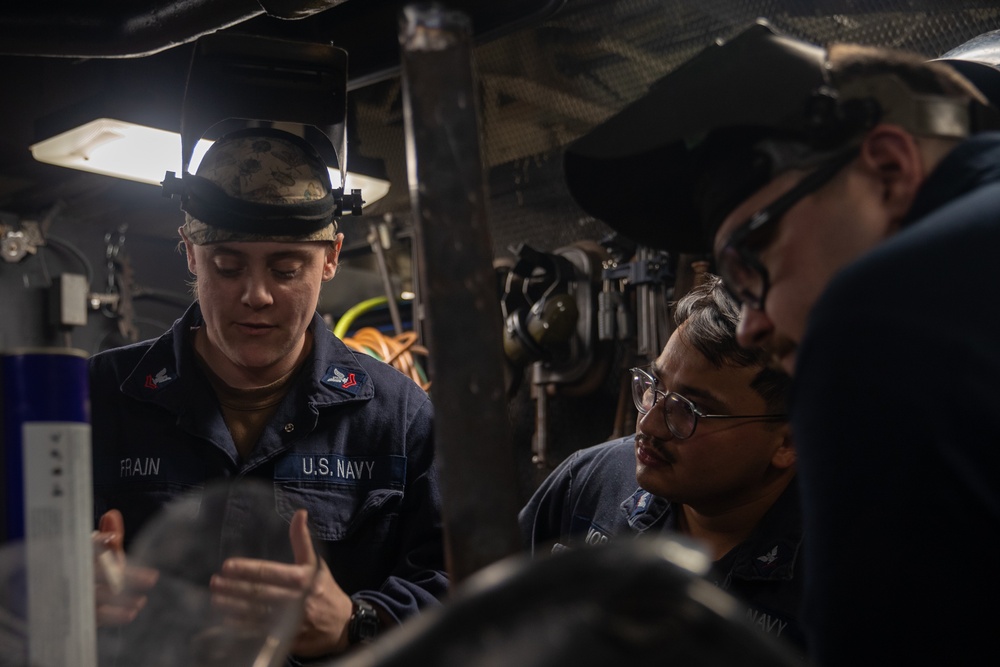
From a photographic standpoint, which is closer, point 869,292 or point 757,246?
point 869,292

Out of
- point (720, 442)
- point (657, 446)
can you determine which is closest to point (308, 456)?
point (657, 446)

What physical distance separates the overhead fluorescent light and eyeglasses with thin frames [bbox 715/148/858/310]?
1957mm

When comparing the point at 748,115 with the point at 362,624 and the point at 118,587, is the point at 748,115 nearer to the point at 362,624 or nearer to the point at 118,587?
the point at 118,587

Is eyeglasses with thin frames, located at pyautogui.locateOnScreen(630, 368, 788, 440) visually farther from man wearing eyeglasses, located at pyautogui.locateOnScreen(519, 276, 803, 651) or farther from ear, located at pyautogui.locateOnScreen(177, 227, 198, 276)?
ear, located at pyautogui.locateOnScreen(177, 227, 198, 276)

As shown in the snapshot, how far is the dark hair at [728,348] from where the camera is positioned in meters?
2.06

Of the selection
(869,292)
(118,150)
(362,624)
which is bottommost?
(362,624)

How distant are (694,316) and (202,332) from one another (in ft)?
3.81

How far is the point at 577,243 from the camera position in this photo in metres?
3.55

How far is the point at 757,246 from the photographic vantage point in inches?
43.2

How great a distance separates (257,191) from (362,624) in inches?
35.8

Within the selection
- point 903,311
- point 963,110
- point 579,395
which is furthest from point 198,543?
point 579,395

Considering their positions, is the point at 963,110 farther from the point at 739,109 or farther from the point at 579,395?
the point at 579,395

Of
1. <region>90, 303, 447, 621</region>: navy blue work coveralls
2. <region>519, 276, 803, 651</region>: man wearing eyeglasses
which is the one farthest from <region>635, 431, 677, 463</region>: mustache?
<region>90, 303, 447, 621</region>: navy blue work coveralls

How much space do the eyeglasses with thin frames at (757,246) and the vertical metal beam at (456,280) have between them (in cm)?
41
